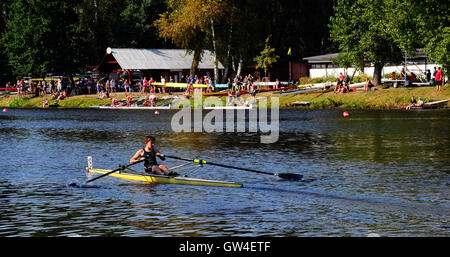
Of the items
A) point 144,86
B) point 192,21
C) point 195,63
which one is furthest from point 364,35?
point 144,86

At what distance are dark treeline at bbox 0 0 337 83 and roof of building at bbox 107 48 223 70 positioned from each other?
464cm

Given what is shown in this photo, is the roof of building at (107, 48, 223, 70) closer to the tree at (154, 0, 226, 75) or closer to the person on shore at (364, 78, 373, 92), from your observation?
the tree at (154, 0, 226, 75)

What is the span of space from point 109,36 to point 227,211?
91.5 m

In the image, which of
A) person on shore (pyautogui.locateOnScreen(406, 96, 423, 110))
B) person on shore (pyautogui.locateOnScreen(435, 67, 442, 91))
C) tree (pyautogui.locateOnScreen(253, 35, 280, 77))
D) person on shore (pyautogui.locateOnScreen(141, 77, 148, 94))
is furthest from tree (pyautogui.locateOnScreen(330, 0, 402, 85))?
person on shore (pyautogui.locateOnScreen(141, 77, 148, 94))

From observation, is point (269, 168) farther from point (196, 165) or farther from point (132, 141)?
point (132, 141)

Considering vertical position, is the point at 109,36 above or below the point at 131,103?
above

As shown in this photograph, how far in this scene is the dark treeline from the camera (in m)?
89.7

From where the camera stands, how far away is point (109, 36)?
111125 mm

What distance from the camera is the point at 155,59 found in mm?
100625

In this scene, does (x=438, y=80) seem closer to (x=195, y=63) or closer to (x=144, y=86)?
(x=195, y=63)

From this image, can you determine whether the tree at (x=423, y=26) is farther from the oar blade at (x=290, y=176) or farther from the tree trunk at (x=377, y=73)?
the oar blade at (x=290, y=176)
